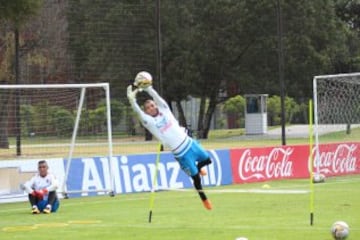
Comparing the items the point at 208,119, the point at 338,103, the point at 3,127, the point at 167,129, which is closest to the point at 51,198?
the point at 167,129

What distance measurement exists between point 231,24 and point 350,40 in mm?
13477

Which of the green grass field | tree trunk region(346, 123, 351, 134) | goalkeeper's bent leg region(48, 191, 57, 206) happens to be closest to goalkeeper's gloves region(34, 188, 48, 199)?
goalkeeper's bent leg region(48, 191, 57, 206)

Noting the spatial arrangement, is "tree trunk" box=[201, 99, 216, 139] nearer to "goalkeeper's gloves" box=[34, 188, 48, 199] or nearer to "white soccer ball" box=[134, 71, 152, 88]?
"goalkeeper's gloves" box=[34, 188, 48, 199]

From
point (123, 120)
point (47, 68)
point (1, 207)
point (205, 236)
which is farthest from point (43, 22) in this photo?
point (205, 236)

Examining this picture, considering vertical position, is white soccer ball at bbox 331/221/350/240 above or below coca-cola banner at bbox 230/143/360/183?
above

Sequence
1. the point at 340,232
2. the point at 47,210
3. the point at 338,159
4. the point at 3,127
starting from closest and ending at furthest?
the point at 340,232 < the point at 47,210 < the point at 3,127 < the point at 338,159

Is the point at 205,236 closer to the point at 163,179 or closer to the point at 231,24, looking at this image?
the point at 163,179

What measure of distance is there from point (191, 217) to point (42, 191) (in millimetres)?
3614

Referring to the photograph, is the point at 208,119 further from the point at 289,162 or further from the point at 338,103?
the point at 289,162

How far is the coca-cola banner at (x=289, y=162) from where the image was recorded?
85.8 feet

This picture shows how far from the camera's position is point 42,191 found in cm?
1872

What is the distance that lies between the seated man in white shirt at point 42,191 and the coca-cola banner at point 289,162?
8.13m

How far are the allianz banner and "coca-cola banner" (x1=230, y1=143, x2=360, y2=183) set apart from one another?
1.00m

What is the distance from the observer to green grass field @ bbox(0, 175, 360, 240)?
14211 mm
